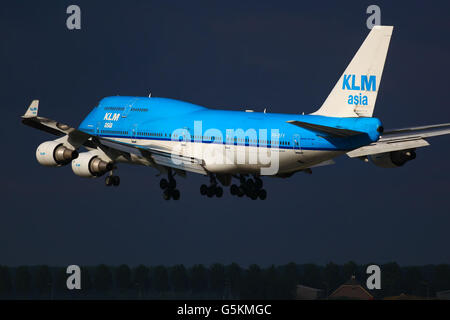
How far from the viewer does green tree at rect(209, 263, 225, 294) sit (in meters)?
96.8

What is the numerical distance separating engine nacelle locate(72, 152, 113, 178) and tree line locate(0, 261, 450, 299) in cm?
2343

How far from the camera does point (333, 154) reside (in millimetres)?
63312

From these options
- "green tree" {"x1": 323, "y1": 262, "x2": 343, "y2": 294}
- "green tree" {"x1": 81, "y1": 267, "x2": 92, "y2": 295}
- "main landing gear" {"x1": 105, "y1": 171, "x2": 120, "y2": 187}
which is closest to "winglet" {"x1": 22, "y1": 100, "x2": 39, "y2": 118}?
"main landing gear" {"x1": 105, "y1": 171, "x2": 120, "y2": 187}

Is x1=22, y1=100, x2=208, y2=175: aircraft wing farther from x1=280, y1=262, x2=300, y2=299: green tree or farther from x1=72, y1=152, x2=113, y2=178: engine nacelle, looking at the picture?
x1=280, y1=262, x2=300, y2=299: green tree

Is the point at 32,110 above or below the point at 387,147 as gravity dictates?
above

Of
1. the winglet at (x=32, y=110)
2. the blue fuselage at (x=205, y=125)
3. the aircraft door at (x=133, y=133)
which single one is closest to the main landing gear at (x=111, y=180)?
the aircraft door at (x=133, y=133)

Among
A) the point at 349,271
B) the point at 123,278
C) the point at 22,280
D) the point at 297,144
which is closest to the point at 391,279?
the point at 349,271

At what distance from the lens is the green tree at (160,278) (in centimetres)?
9594

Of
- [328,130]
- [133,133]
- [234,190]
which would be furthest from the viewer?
[133,133]

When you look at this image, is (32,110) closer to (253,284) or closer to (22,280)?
(253,284)

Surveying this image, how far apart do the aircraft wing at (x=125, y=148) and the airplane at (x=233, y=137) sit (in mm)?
66

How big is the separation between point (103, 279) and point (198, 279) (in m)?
9.15

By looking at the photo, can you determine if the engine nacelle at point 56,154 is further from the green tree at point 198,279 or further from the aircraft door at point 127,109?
the green tree at point 198,279

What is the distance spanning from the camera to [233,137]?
2635 inches
